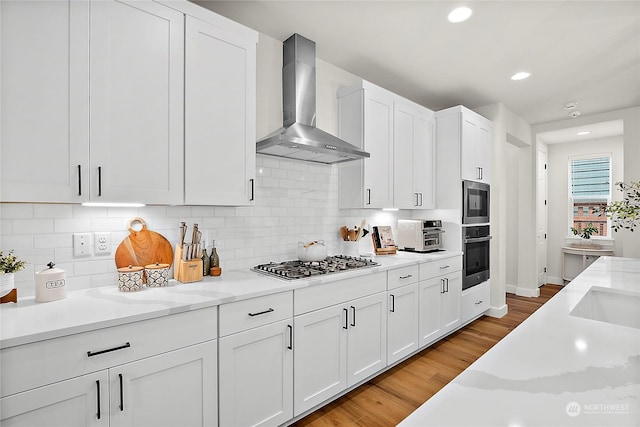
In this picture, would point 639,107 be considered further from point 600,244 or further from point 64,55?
point 64,55

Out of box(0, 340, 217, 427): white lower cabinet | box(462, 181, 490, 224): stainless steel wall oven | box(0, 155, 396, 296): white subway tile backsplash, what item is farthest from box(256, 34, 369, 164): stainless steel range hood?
box(462, 181, 490, 224): stainless steel wall oven

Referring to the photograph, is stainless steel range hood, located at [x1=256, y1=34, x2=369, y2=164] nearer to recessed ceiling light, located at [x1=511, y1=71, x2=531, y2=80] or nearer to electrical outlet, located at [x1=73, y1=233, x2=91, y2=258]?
electrical outlet, located at [x1=73, y1=233, x2=91, y2=258]

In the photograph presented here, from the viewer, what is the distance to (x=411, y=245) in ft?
11.1

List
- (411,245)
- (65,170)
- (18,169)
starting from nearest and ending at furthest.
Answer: (18,169) < (65,170) < (411,245)

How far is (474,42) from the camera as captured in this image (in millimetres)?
2598

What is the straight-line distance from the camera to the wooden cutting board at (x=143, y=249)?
1.81 m

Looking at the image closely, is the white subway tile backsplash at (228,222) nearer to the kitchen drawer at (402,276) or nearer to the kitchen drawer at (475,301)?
the kitchen drawer at (402,276)

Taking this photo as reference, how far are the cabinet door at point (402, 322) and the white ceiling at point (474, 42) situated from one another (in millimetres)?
2042

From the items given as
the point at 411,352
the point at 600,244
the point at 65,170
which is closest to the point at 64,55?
the point at 65,170

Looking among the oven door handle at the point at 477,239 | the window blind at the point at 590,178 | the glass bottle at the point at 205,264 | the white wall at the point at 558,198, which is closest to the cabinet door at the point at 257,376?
the glass bottle at the point at 205,264

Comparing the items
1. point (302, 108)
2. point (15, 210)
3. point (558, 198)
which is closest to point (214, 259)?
point (15, 210)

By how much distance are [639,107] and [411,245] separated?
145 inches

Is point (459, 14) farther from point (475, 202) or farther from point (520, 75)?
point (475, 202)

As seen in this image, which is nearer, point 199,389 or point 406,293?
point 199,389
